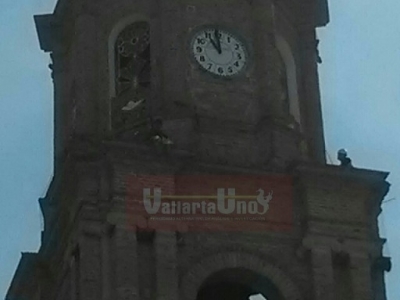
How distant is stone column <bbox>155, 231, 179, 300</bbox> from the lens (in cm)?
3300

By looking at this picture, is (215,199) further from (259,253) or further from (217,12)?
(217,12)

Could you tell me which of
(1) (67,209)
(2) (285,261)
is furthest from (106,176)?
(2) (285,261)

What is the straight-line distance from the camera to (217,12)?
1479 inches

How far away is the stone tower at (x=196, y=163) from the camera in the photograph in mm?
33844

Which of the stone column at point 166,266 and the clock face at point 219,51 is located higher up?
the clock face at point 219,51

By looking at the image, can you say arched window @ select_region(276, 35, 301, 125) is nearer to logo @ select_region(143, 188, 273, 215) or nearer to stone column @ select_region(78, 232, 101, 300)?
logo @ select_region(143, 188, 273, 215)

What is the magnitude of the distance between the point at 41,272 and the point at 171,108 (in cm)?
393

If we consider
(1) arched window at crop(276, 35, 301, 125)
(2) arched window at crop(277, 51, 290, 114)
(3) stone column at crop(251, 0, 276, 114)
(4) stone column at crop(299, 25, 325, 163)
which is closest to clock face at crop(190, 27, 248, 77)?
(3) stone column at crop(251, 0, 276, 114)

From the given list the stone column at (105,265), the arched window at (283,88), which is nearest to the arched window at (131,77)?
the arched window at (283,88)

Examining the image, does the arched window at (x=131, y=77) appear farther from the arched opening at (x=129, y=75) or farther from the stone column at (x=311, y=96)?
the stone column at (x=311, y=96)

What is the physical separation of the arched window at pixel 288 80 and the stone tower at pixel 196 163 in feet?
0.12

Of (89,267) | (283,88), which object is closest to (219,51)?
(283,88)

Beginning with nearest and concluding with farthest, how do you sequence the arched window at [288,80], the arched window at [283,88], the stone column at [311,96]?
the arched window at [283,88] < the stone column at [311,96] < the arched window at [288,80]

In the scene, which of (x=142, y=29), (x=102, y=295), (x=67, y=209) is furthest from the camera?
(x=142, y=29)
